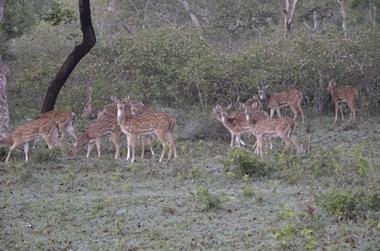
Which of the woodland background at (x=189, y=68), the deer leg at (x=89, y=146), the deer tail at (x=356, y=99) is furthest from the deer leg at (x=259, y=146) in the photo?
the deer tail at (x=356, y=99)

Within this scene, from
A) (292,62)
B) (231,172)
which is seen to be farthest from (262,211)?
(292,62)

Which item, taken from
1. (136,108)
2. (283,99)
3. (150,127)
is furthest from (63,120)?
(283,99)

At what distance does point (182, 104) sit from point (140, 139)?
14.6 feet

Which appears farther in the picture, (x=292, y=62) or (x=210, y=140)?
(x=292, y=62)

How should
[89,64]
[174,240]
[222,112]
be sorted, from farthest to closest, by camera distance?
[89,64] < [222,112] < [174,240]

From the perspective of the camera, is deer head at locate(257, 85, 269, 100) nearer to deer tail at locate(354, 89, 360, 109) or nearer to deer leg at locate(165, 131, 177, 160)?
deer tail at locate(354, 89, 360, 109)

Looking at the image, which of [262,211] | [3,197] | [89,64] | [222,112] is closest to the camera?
[262,211]

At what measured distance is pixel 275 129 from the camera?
17.0 m

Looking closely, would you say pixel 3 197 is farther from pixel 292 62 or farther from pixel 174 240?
pixel 292 62

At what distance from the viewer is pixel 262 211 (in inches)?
443

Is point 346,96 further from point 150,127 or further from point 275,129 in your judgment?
point 150,127

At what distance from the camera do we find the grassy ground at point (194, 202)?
32.5 ft

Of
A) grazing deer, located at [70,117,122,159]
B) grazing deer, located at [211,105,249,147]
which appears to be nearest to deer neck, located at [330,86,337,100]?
grazing deer, located at [211,105,249,147]

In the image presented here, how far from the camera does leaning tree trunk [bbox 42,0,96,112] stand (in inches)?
751
